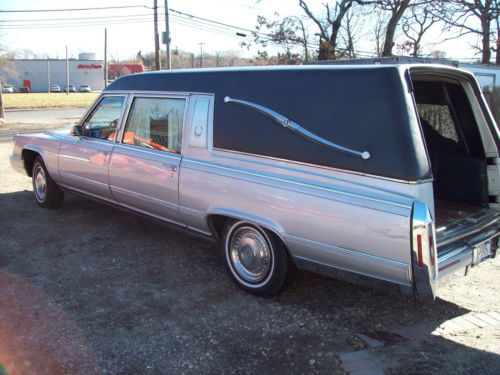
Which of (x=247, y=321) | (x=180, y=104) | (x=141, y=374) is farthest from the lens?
(x=180, y=104)

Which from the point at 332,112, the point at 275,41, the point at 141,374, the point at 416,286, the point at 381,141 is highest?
the point at 275,41

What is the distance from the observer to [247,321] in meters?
3.67

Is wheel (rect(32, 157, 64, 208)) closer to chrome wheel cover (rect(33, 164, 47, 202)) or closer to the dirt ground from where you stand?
chrome wheel cover (rect(33, 164, 47, 202))

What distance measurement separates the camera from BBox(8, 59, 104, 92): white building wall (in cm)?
8669

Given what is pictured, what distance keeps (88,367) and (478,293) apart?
325cm

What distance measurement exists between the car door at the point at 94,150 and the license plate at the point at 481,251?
3.71 m

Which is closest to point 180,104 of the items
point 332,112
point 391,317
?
point 332,112

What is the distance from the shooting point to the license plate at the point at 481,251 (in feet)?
11.8

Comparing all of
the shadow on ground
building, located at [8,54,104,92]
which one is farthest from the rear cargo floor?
building, located at [8,54,104,92]

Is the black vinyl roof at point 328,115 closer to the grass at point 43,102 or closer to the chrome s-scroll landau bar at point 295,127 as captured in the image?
the chrome s-scroll landau bar at point 295,127

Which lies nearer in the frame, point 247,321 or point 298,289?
point 247,321

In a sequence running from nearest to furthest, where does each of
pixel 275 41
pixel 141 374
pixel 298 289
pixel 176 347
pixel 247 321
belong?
pixel 141 374 → pixel 176 347 → pixel 247 321 → pixel 298 289 → pixel 275 41

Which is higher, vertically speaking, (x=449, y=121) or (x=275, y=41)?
(x=275, y=41)

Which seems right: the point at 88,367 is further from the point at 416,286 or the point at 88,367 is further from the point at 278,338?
the point at 416,286
